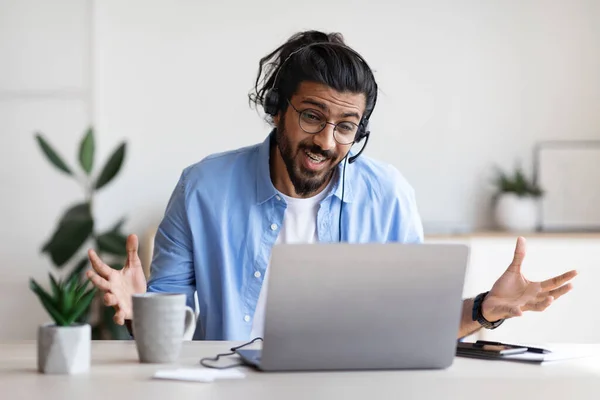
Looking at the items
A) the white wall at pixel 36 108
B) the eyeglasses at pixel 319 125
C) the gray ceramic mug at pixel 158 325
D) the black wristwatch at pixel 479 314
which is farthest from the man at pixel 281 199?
the white wall at pixel 36 108

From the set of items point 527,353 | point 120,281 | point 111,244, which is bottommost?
point 111,244

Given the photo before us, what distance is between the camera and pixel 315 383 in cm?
140

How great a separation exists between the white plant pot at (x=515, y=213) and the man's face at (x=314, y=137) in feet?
7.16

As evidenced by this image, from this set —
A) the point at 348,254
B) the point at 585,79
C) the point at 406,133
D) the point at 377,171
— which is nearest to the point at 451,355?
the point at 348,254

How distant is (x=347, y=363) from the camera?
4.91 ft

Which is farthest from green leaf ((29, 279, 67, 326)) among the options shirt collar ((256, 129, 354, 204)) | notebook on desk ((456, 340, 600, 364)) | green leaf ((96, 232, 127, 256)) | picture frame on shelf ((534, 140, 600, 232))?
picture frame on shelf ((534, 140, 600, 232))

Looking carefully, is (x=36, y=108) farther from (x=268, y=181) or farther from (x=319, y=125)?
(x=319, y=125)

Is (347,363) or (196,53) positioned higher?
(196,53)

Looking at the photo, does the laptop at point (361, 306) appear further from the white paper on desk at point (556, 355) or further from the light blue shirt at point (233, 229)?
the light blue shirt at point (233, 229)

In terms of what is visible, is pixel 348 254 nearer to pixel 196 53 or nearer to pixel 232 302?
pixel 232 302

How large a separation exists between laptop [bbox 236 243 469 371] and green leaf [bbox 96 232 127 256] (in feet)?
8.86

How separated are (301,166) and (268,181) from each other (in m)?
0.11

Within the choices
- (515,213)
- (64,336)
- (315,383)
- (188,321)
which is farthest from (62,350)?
(515,213)

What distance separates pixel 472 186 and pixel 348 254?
3191 mm
